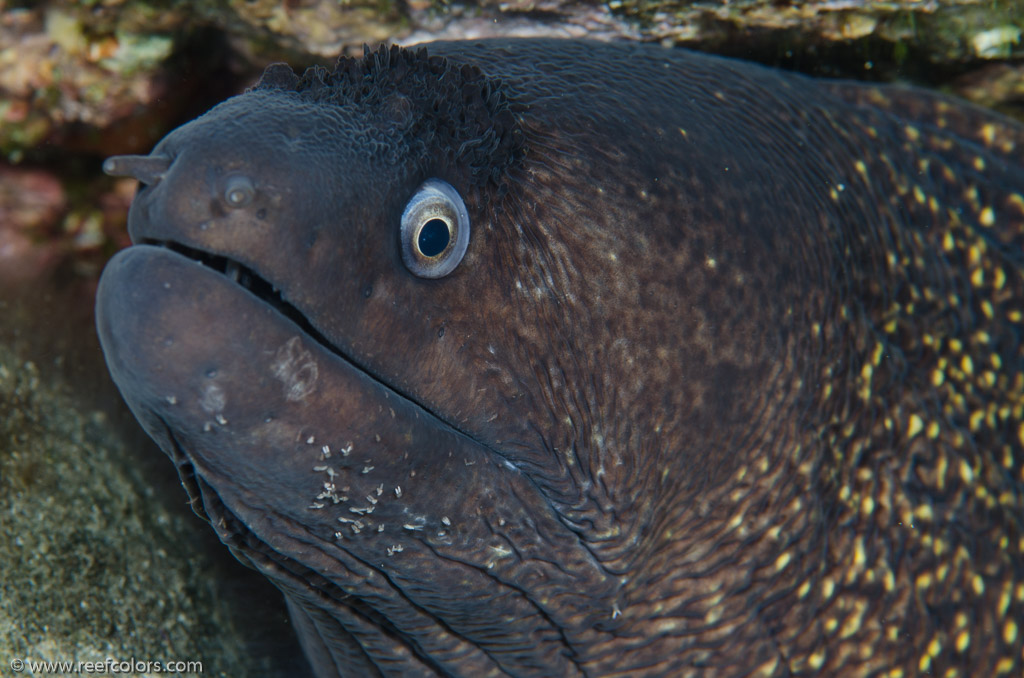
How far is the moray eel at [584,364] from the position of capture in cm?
162

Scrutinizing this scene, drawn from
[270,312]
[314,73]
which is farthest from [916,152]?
[270,312]

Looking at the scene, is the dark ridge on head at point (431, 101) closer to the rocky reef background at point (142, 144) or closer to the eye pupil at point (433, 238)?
the eye pupil at point (433, 238)

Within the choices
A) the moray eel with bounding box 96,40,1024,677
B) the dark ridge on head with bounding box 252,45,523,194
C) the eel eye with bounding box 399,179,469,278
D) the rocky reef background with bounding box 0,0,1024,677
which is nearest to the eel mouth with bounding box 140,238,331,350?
the moray eel with bounding box 96,40,1024,677

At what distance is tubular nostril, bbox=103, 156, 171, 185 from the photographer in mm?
1668

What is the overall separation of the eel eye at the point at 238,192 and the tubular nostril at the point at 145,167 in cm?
20

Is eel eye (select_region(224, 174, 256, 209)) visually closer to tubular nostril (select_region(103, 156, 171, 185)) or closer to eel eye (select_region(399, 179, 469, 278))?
tubular nostril (select_region(103, 156, 171, 185))

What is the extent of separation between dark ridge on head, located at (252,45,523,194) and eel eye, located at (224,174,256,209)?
0.39 metres

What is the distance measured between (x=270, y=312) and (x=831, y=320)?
1.78 m

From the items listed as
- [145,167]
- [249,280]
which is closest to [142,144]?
[145,167]

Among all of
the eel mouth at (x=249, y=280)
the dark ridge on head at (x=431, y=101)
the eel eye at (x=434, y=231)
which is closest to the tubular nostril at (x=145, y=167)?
the eel mouth at (x=249, y=280)

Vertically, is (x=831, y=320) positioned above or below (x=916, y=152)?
below

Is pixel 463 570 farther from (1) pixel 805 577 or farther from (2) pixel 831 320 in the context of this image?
(2) pixel 831 320

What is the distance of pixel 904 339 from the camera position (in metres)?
2.73

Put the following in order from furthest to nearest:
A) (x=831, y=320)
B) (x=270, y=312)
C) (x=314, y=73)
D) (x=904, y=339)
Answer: (x=904, y=339) → (x=831, y=320) → (x=314, y=73) → (x=270, y=312)
